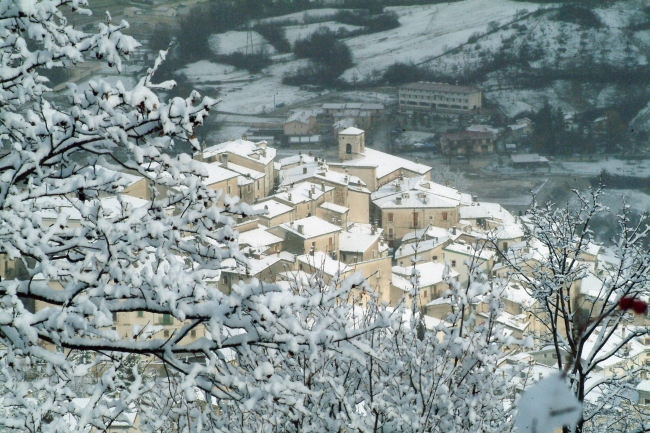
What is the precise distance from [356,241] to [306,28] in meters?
47.3

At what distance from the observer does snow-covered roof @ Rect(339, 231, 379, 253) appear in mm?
25578

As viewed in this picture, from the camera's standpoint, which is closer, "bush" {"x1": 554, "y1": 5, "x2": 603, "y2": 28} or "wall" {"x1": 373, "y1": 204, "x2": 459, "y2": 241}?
"wall" {"x1": 373, "y1": 204, "x2": 459, "y2": 241}

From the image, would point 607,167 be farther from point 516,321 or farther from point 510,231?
point 516,321

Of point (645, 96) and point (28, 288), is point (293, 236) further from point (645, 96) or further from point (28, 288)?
point (645, 96)

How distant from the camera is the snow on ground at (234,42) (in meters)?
68.1

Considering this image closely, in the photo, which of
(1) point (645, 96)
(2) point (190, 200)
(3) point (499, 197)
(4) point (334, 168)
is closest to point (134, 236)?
(2) point (190, 200)

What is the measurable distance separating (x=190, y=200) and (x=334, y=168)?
32.1 metres

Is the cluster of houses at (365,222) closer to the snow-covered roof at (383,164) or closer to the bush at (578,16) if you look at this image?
the snow-covered roof at (383,164)

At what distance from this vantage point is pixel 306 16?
72.1m

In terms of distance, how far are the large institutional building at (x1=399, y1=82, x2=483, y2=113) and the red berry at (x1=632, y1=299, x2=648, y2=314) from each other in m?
55.2

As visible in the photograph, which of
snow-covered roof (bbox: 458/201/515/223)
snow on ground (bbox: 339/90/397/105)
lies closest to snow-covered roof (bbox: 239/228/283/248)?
snow-covered roof (bbox: 458/201/515/223)

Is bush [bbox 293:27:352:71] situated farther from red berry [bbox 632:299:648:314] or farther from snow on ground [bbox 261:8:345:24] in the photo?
red berry [bbox 632:299:648:314]

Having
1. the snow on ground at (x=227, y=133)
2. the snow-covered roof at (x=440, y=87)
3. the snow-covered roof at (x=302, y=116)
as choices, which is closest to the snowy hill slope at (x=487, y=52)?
the snow-covered roof at (x=440, y=87)

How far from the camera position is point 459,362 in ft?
15.6
